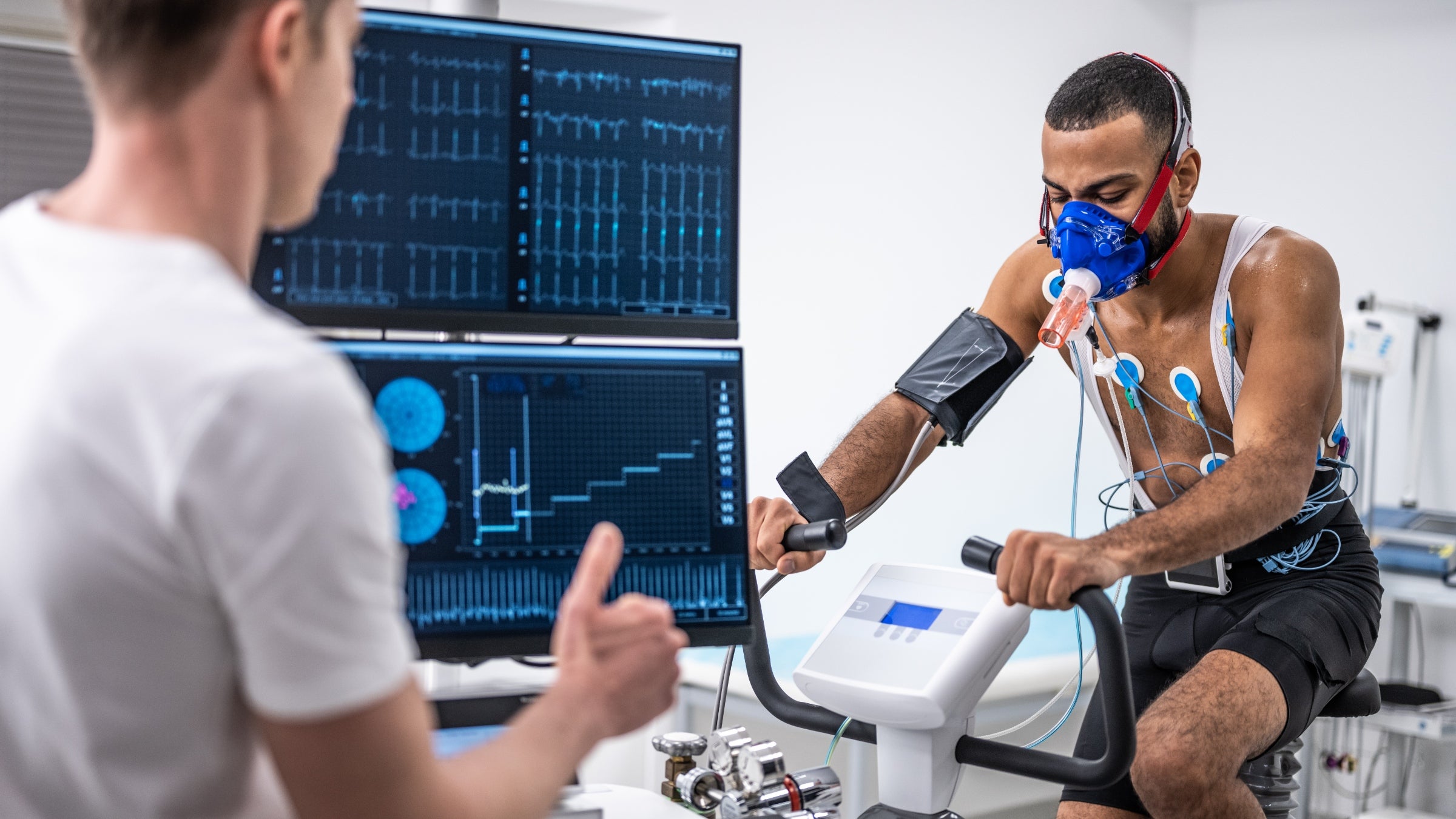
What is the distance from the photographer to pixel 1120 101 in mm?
1975

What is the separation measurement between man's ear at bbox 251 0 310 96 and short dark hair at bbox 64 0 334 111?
11mm

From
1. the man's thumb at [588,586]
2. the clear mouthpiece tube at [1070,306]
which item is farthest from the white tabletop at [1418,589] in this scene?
the man's thumb at [588,586]

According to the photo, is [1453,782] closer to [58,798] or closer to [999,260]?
[999,260]

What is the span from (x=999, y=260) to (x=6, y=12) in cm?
318

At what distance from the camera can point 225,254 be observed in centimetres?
78

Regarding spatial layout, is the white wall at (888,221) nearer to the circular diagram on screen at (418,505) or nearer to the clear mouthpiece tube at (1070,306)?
the clear mouthpiece tube at (1070,306)

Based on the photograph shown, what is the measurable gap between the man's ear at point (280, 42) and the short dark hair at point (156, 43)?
0.01 m

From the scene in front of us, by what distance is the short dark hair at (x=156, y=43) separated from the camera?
718mm

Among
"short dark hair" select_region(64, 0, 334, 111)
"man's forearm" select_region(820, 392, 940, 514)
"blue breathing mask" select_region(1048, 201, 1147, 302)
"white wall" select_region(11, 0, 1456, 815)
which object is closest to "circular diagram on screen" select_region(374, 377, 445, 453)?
"short dark hair" select_region(64, 0, 334, 111)

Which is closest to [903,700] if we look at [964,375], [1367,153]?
[964,375]

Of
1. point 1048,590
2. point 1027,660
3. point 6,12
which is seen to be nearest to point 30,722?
point 1048,590

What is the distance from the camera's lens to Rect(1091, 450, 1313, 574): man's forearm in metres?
1.56

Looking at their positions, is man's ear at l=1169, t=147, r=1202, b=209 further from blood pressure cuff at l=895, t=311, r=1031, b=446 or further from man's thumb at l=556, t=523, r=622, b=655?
man's thumb at l=556, t=523, r=622, b=655

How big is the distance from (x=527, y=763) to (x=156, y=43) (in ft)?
1.72
